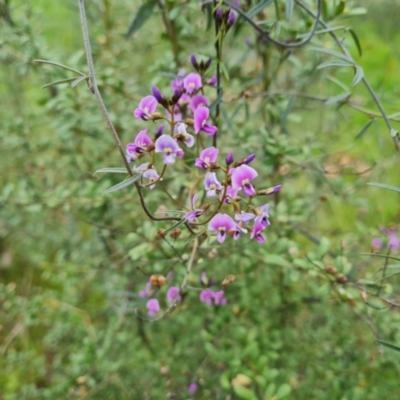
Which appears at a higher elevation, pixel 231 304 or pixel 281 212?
pixel 281 212

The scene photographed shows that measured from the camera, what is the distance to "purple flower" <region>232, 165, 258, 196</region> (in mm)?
573

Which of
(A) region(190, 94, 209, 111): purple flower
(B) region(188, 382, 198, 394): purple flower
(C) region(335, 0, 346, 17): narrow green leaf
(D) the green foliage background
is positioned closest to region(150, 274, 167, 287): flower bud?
(D) the green foliage background

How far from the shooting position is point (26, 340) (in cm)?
152

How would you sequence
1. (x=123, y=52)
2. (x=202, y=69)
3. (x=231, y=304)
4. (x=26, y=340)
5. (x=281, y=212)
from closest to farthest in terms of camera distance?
1. (x=202, y=69)
2. (x=281, y=212)
3. (x=231, y=304)
4. (x=123, y=52)
5. (x=26, y=340)

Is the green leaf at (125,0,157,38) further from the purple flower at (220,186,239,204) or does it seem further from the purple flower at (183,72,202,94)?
the purple flower at (220,186,239,204)

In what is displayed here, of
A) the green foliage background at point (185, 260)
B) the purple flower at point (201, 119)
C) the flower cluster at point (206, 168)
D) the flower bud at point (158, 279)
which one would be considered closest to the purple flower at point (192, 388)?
the green foliage background at point (185, 260)

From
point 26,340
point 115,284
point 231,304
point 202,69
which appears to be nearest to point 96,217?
point 115,284

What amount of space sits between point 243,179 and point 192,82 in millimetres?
205

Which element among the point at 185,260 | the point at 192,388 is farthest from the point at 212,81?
the point at 192,388

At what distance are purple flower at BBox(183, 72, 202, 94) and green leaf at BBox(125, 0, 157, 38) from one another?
23 cm

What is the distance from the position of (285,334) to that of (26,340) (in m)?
0.91

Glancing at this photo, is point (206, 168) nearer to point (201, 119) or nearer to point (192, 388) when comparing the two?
point (201, 119)

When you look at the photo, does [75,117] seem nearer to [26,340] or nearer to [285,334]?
[285,334]

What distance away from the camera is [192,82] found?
69 centimetres
